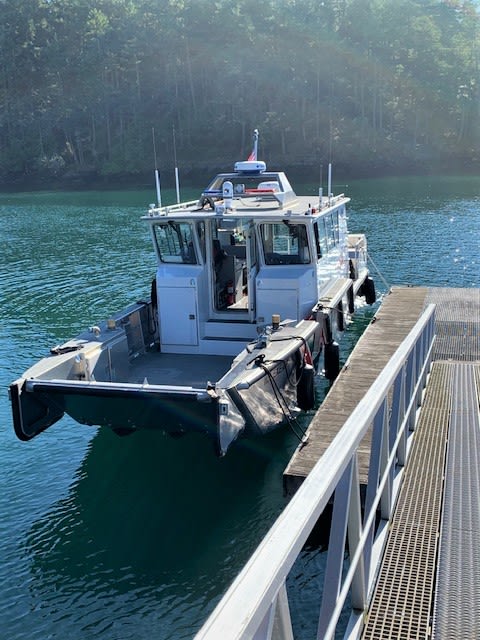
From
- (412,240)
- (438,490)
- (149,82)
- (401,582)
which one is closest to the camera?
(401,582)

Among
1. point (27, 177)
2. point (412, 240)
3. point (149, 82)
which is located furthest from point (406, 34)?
point (412, 240)

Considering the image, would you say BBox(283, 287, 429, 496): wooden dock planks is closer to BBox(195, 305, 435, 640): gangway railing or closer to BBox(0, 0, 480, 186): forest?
BBox(195, 305, 435, 640): gangway railing

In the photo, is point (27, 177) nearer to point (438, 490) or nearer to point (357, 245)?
point (357, 245)

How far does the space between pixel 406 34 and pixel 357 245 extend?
6049cm

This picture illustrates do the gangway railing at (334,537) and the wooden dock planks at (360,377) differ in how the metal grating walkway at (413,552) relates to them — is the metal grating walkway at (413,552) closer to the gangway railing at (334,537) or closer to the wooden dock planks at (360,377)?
the gangway railing at (334,537)

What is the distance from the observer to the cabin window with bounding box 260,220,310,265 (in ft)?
36.6

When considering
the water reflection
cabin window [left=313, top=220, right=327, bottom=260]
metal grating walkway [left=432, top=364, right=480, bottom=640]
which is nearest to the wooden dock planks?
metal grating walkway [left=432, top=364, right=480, bottom=640]

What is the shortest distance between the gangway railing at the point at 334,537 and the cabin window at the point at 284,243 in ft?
18.1

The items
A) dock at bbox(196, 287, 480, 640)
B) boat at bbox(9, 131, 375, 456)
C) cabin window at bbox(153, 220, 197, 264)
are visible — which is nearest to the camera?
dock at bbox(196, 287, 480, 640)

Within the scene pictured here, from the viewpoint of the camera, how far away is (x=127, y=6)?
8088cm

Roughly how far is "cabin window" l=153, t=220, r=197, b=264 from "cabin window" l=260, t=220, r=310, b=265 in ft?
4.16

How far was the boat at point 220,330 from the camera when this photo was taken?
26.3 ft

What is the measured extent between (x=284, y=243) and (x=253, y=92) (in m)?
64.1

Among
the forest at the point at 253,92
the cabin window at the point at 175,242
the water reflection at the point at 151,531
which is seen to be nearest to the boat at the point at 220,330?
the cabin window at the point at 175,242
